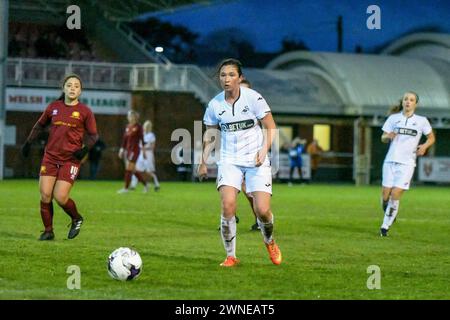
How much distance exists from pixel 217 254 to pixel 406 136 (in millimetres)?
5489

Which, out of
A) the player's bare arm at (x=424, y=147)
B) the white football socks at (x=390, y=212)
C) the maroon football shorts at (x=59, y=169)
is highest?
the player's bare arm at (x=424, y=147)

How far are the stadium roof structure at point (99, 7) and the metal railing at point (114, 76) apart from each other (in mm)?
5027

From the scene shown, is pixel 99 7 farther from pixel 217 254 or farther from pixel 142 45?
pixel 217 254

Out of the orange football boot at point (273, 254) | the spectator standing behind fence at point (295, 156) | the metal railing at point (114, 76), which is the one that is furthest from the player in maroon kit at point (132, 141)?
the metal railing at point (114, 76)

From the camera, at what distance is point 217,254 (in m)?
14.5

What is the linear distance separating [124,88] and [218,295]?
41198 millimetres

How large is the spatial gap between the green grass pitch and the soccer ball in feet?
0.28

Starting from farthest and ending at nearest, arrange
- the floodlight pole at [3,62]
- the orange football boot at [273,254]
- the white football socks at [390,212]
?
the floodlight pole at [3,62] < the white football socks at [390,212] < the orange football boot at [273,254]

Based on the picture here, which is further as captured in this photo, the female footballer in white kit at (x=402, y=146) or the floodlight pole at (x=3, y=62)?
the floodlight pole at (x=3, y=62)

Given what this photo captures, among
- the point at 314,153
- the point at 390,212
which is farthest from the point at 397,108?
the point at 314,153

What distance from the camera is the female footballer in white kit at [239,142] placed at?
1276 cm

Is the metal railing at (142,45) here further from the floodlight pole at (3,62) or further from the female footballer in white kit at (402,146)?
the female footballer in white kit at (402,146)

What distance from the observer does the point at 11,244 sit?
15.1 m

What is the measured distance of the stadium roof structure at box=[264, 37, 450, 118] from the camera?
2190 inches
